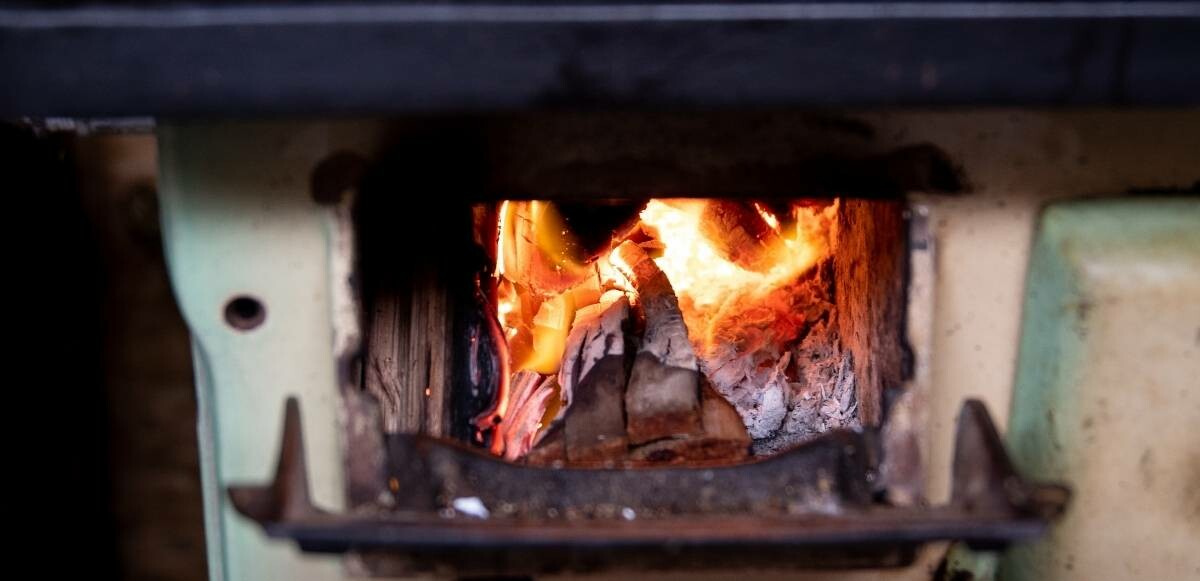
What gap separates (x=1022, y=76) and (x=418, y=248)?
0.67 m

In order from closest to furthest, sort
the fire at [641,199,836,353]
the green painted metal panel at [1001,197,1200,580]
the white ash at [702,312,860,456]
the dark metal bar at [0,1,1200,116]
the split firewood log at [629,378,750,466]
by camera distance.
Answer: the dark metal bar at [0,1,1200,116] → the green painted metal panel at [1001,197,1200,580] → the split firewood log at [629,378,750,466] → the white ash at [702,312,860,456] → the fire at [641,199,836,353]

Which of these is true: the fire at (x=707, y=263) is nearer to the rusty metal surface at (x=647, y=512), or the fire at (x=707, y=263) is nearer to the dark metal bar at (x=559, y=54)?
the rusty metal surface at (x=647, y=512)

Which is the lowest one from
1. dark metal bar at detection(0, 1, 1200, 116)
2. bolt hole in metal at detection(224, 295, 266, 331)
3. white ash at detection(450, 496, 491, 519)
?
white ash at detection(450, 496, 491, 519)

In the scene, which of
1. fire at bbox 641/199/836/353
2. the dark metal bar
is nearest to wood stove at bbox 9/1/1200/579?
the dark metal bar

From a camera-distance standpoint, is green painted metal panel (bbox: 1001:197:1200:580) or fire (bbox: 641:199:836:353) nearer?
green painted metal panel (bbox: 1001:197:1200:580)

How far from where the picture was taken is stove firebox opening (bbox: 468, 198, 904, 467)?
1.13 m

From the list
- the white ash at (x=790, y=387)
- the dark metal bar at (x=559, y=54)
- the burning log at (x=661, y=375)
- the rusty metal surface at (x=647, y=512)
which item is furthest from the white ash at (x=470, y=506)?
the white ash at (x=790, y=387)

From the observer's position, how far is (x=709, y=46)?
2.40ft

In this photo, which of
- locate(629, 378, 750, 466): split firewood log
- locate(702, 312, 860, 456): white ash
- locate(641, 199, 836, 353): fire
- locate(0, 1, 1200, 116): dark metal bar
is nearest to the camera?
locate(0, 1, 1200, 116): dark metal bar

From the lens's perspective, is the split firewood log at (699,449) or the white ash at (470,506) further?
the split firewood log at (699,449)

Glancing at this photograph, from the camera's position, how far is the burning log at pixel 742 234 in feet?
4.89

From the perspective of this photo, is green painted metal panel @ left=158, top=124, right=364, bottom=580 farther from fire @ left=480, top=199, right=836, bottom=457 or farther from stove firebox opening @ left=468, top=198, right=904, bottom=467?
fire @ left=480, top=199, right=836, bottom=457

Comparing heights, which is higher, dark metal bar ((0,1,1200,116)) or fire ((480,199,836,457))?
dark metal bar ((0,1,1200,116))

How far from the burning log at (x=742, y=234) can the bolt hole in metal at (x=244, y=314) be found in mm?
753
